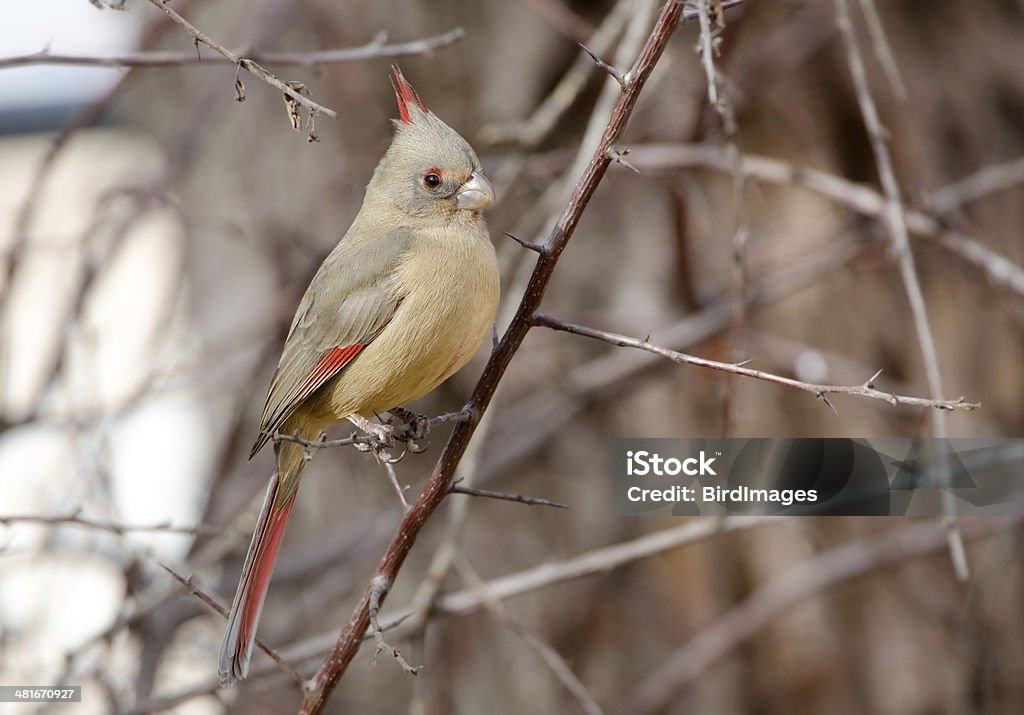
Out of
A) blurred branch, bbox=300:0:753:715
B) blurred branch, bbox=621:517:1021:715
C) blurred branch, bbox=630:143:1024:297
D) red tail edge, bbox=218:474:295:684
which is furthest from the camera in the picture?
blurred branch, bbox=621:517:1021:715

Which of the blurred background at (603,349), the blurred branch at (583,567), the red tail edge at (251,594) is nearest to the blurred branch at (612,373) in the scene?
the blurred background at (603,349)

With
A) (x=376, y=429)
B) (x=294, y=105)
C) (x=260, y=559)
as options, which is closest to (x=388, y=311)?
(x=376, y=429)

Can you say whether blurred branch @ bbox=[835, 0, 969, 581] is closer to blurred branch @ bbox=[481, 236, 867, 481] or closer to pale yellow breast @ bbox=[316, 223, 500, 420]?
pale yellow breast @ bbox=[316, 223, 500, 420]

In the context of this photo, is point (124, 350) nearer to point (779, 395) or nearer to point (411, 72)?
point (411, 72)

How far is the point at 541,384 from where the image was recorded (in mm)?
4180

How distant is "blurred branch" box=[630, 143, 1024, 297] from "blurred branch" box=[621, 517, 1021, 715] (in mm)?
937

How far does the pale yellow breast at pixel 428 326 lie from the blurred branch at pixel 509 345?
0.22 metres

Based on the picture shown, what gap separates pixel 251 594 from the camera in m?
1.88

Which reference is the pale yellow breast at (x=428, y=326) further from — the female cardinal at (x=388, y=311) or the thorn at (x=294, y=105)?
the thorn at (x=294, y=105)

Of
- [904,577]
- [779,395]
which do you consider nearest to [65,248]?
[779,395]

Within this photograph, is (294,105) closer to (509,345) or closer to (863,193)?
(509,345)

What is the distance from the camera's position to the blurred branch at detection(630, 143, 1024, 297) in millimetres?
2744

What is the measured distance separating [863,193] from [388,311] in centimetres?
153

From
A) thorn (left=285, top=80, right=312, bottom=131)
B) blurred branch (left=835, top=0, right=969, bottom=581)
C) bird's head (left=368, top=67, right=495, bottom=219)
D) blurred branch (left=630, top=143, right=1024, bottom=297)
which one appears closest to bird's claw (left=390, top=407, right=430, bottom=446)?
bird's head (left=368, top=67, right=495, bottom=219)
